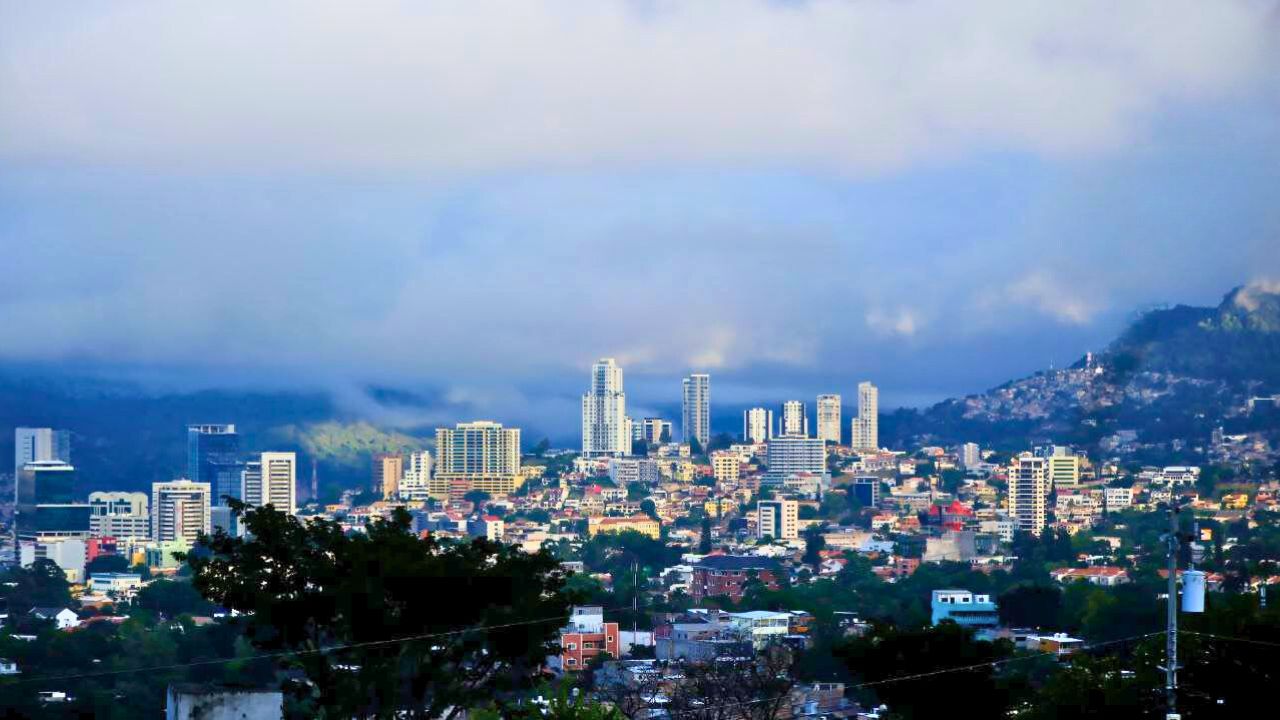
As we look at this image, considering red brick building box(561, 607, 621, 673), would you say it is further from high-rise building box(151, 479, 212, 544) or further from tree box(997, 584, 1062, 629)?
high-rise building box(151, 479, 212, 544)

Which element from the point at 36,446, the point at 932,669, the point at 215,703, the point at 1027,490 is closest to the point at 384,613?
the point at 215,703

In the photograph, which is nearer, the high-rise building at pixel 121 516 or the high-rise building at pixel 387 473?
the high-rise building at pixel 121 516

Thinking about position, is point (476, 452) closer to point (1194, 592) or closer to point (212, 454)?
point (212, 454)

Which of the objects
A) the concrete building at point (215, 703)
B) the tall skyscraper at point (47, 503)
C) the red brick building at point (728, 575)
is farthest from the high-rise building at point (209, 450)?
the concrete building at point (215, 703)

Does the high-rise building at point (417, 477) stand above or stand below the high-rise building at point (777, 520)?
above

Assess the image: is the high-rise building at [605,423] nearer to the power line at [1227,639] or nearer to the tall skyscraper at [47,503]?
the tall skyscraper at [47,503]

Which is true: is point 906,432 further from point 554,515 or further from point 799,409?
point 554,515

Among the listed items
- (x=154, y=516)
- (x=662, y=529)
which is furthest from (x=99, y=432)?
(x=662, y=529)
